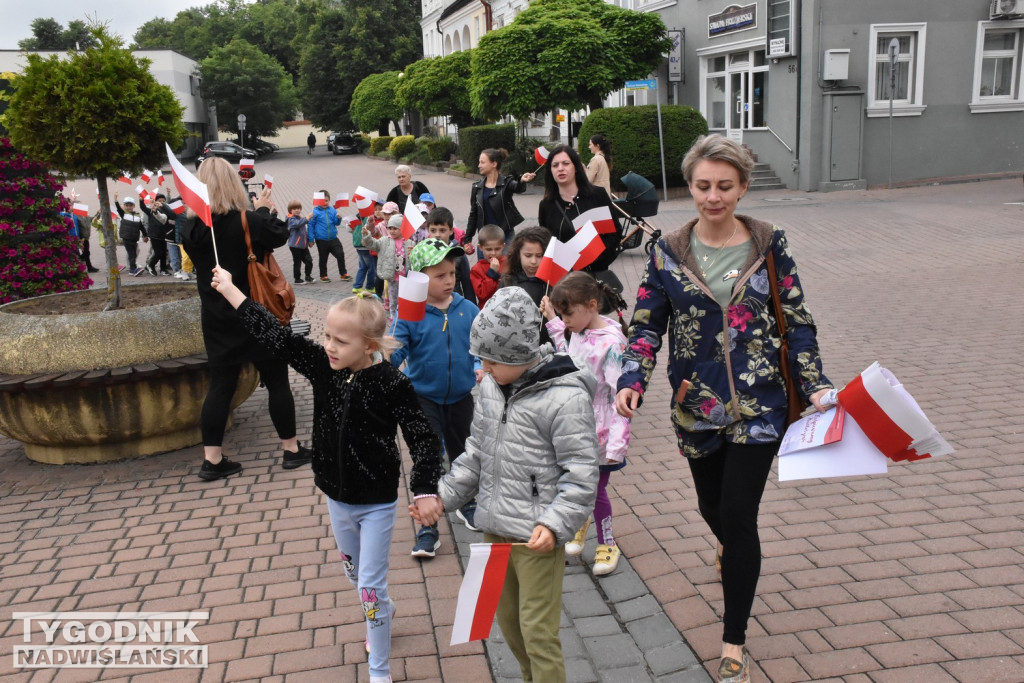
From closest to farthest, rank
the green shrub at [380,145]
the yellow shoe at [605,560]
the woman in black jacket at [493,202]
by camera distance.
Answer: the yellow shoe at [605,560] → the woman in black jacket at [493,202] → the green shrub at [380,145]

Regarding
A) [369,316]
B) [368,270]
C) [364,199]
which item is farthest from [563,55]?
[369,316]

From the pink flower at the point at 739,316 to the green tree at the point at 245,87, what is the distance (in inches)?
2586

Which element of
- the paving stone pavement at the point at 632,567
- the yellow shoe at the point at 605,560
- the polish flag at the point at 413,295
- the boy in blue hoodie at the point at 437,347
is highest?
the polish flag at the point at 413,295

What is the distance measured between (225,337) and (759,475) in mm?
3453

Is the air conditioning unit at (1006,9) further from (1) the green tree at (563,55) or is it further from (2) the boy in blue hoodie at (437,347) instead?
(2) the boy in blue hoodie at (437,347)

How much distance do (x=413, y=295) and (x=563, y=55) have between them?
68.6 ft

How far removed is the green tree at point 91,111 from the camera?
5719 millimetres

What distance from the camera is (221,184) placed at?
5.09m

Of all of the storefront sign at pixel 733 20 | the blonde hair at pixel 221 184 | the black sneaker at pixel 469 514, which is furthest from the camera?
the storefront sign at pixel 733 20

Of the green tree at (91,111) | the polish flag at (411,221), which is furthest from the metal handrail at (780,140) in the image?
the green tree at (91,111)

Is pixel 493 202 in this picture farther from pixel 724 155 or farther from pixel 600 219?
pixel 724 155

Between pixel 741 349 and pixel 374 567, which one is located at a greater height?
pixel 741 349

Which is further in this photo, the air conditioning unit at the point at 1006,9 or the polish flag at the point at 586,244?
the air conditioning unit at the point at 1006,9

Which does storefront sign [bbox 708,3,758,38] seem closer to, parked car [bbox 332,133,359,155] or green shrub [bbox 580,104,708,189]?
green shrub [bbox 580,104,708,189]
